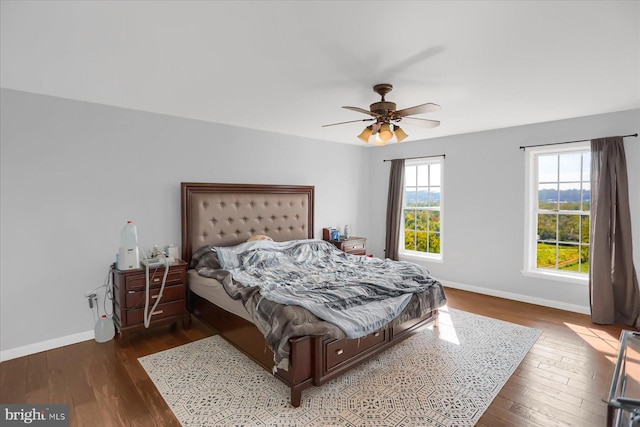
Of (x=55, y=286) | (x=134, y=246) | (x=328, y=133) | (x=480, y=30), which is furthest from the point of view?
(x=328, y=133)

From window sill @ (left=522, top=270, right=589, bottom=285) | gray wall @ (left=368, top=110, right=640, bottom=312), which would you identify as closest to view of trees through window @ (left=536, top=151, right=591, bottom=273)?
window sill @ (left=522, top=270, right=589, bottom=285)

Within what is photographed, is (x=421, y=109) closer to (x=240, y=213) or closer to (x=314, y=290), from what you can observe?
(x=314, y=290)

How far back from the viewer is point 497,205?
4.64 metres

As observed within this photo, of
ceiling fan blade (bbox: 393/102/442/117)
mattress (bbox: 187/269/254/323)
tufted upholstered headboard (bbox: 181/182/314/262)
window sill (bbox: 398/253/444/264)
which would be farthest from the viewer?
window sill (bbox: 398/253/444/264)

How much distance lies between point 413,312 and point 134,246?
111 inches

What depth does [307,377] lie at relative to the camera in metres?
2.25

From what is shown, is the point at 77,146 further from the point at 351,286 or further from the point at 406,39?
the point at 406,39

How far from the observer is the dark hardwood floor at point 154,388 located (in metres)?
2.11

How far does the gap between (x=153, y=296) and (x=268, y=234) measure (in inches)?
67.1

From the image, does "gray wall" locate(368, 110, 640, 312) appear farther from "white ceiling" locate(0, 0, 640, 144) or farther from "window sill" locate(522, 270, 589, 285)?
"white ceiling" locate(0, 0, 640, 144)

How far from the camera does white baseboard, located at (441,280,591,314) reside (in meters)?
4.01

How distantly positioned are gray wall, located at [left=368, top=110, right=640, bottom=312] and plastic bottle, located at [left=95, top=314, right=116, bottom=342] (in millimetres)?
4497

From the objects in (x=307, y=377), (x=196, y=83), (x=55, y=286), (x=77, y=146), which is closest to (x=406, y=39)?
(x=196, y=83)

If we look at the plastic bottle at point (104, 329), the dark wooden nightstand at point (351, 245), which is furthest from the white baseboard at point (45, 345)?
the dark wooden nightstand at point (351, 245)
